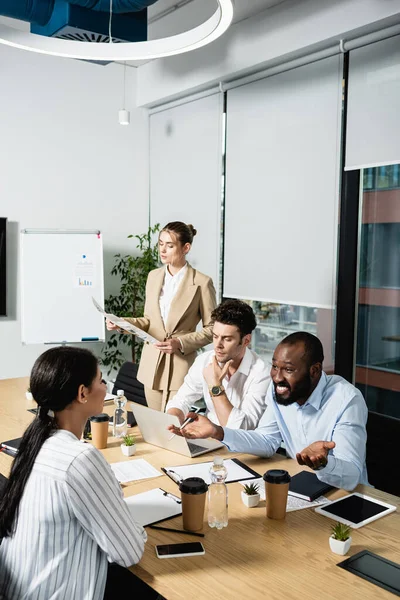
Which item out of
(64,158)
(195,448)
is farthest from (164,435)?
(64,158)

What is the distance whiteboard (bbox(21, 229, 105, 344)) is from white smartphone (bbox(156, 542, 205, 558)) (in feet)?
11.6

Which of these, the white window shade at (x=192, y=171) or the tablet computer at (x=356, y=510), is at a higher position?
the white window shade at (x=192, y=171)

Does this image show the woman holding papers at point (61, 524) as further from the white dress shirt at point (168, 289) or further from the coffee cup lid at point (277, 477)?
the white dress shirt at point (168, 289)

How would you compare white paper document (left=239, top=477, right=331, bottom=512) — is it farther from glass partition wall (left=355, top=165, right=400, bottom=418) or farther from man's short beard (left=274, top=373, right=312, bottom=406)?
glass partition wall (left=355, top=165, right=400, bottom=418)

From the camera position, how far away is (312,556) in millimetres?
1496

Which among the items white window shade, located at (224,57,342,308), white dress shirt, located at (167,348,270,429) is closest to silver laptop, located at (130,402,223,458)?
white dress shirt, located at (167,348,270,429)

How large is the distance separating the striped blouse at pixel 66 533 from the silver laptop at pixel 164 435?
0.76 metres

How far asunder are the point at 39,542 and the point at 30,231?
3.72 meters

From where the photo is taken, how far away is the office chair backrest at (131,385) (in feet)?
11.5

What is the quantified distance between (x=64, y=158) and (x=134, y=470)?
3.80 m

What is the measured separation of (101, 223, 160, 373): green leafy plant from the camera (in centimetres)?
543

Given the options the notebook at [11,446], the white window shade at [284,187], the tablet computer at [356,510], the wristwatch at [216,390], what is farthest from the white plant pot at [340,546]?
the white window shade at [284,187]

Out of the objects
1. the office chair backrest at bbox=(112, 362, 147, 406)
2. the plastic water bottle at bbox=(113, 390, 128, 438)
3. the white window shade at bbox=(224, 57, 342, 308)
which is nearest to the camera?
the plastic water bottle at bbox=(113, 390, 128, 438)

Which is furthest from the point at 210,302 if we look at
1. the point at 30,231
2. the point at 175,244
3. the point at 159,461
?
the point at 30,231
